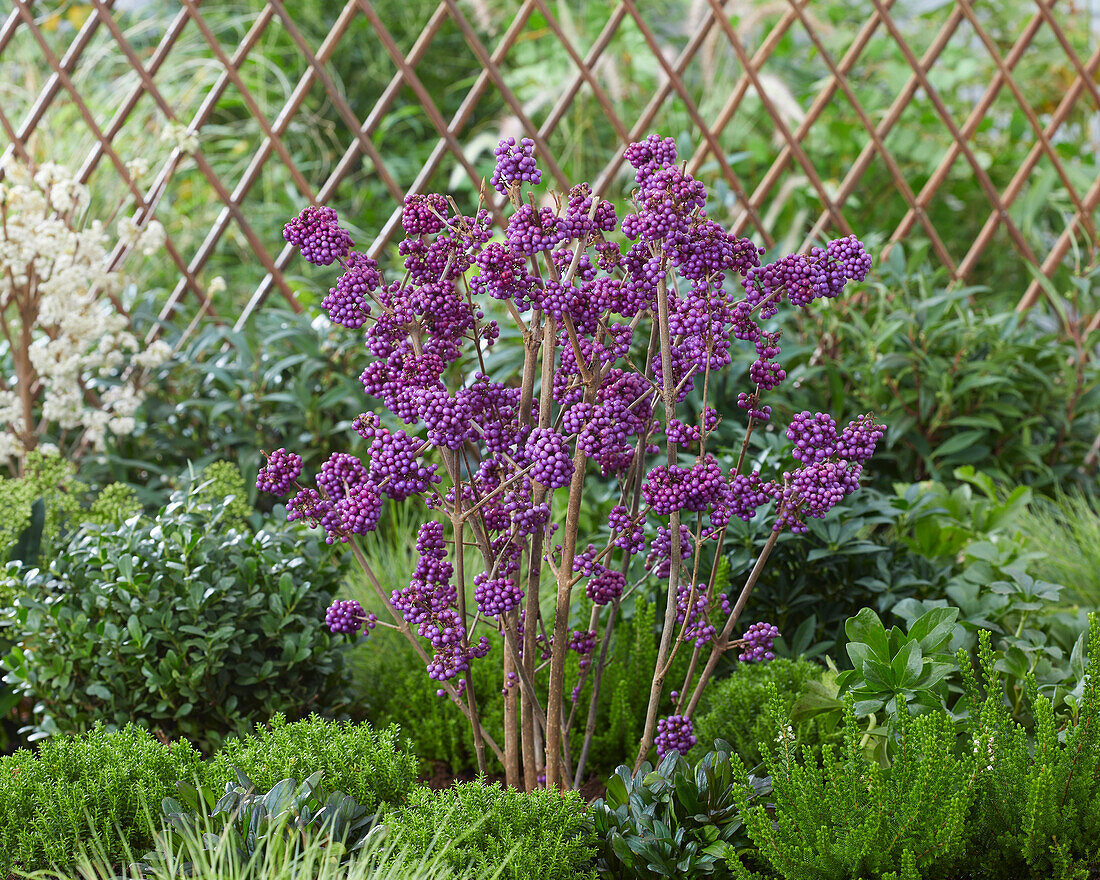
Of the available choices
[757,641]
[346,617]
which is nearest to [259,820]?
[346,617]

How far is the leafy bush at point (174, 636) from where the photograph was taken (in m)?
1.52

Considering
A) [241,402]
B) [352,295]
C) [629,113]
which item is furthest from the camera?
[629,113]

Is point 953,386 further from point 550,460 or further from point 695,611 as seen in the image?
point 550,460

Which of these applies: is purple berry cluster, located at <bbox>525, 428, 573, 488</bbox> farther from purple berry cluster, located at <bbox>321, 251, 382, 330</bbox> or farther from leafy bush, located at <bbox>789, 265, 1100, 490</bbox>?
leafy bush, located at <bbox>789, 265, 1100, 490</bbox>

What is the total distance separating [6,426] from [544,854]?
85.3 inches

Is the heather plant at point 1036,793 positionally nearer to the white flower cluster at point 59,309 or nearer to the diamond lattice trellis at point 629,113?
the diamond lattice trellis at point 629,113

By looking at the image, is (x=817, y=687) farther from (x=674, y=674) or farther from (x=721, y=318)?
(x=721, y=318)

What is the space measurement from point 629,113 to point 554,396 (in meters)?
4.07

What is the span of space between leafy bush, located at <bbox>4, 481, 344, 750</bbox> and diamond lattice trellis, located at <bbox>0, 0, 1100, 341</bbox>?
1.26m

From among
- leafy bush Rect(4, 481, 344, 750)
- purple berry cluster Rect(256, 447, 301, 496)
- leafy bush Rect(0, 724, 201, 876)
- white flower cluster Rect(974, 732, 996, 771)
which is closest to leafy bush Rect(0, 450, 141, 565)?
leafy bush Rect(4, 481, 344, 750)

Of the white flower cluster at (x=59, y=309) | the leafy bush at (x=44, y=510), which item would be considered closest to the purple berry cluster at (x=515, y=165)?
the leafy bush at (x=44, y=510)

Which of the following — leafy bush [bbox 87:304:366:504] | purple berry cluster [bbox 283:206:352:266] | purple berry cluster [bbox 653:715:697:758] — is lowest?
purple berry cluster [bbox 653:715:697:758]

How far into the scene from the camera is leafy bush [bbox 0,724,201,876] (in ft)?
3.64

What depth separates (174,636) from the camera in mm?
1517
